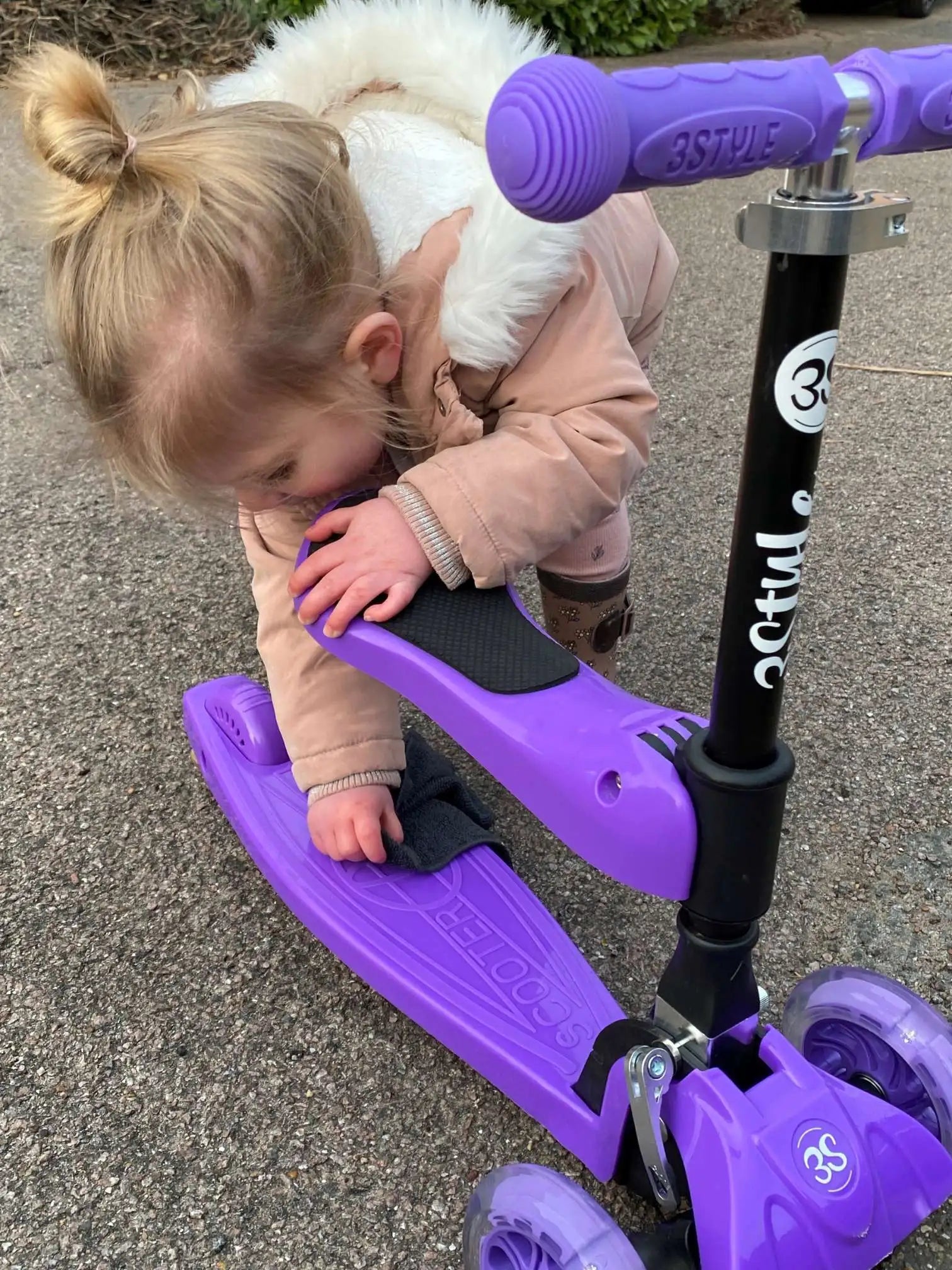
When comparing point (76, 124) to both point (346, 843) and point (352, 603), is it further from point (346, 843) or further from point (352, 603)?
point (346, 843)

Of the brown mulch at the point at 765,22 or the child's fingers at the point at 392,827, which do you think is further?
the brown mulch at the point at 765,22

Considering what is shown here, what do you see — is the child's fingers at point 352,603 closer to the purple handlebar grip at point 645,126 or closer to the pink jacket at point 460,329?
the pink jacket at point 460,329

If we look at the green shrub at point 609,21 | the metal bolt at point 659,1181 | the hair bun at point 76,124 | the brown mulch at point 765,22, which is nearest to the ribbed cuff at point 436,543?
the hair bun at point 76,124

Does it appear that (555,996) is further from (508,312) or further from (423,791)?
(508,312)

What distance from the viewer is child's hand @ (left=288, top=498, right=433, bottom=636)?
832mm

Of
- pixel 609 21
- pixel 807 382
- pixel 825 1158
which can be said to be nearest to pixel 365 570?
pixel 807 382

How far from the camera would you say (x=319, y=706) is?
42.2 inches

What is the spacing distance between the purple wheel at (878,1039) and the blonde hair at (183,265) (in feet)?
2.03

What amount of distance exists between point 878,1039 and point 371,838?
0.47 m

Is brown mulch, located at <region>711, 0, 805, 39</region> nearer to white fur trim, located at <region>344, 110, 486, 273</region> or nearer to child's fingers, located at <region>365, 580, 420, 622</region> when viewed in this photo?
white fur trim, located at <region>344, 110, 486, 273</region>

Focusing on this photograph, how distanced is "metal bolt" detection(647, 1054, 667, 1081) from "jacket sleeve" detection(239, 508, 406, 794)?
0.42 metres

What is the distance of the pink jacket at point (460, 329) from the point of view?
2.95 feet

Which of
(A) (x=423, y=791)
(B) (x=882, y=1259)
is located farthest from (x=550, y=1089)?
(A) (x=423, y=791)

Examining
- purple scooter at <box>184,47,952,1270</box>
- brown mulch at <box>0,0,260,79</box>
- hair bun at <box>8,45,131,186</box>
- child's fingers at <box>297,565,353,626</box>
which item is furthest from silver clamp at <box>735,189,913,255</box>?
brown mulch at <box>0,0,260,79</box>
